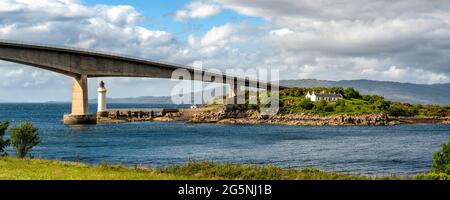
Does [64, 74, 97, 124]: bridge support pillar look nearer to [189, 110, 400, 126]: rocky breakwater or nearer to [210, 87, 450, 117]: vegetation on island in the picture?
[189, 110, 400, 126]: rocky breakwater

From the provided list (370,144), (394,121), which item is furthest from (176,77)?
(370,144)

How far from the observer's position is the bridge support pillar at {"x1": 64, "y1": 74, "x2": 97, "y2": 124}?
112 metres

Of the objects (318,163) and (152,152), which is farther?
(152,152)

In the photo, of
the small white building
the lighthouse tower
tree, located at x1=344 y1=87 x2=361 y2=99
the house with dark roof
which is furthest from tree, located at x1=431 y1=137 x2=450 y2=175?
tree, located at x1=344 y1=87 x2=361 y2=99

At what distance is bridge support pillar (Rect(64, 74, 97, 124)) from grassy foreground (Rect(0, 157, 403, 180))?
82993 mm

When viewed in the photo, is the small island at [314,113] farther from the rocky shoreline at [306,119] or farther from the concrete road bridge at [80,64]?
the concrete road bridge at [80,64]

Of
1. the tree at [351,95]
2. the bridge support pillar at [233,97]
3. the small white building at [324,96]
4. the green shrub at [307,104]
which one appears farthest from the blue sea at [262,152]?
the tree at [351,95]

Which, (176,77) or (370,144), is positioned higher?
(176,77)

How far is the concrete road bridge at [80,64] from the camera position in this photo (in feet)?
324
